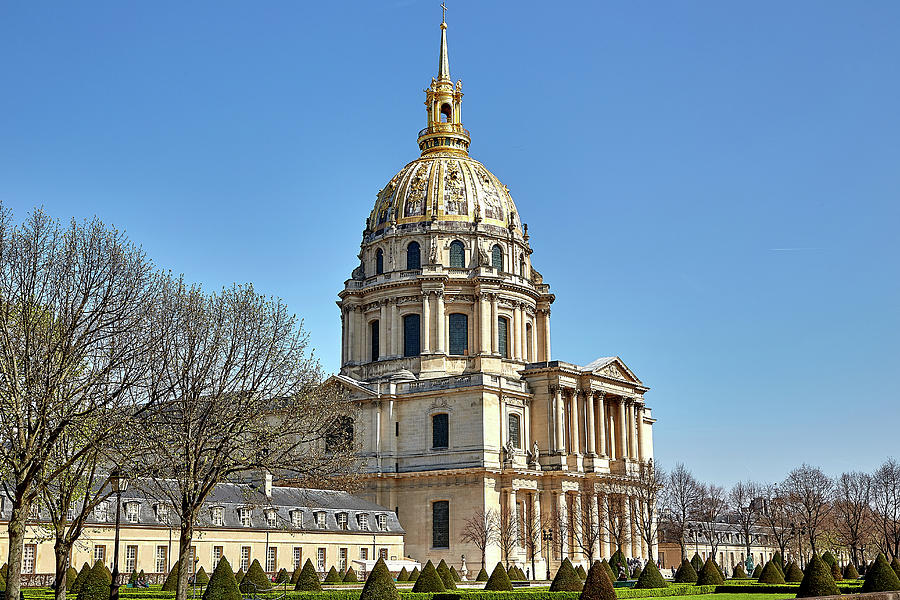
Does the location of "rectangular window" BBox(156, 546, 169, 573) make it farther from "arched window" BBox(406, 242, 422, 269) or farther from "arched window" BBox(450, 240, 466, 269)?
"arched window" BBox(450, 240, 466, 269)

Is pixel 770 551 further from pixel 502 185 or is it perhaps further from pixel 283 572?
pixel 283 572

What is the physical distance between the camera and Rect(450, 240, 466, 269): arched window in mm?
83500

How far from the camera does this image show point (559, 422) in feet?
247

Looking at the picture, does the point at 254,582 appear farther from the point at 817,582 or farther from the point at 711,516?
the point at 711,516

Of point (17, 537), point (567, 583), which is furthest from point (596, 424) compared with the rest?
point (17, 537)

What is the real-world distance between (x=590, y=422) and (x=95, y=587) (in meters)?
48.5

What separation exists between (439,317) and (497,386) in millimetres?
9750

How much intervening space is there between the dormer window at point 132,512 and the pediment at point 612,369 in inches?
1431

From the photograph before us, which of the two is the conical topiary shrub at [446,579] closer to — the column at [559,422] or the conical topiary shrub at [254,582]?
the conical topiary shrub at [254,582]

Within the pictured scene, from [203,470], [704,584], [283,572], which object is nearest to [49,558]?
[283,572]

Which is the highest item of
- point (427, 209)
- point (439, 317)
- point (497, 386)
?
point (427, 209)

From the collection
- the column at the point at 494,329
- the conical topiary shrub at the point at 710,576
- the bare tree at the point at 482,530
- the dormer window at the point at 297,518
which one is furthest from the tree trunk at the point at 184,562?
the column at the point at 494,329

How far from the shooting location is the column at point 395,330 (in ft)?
270

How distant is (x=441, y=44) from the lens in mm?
96250
